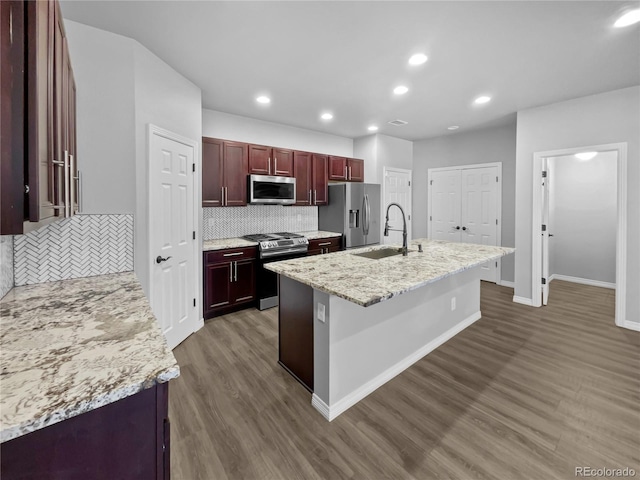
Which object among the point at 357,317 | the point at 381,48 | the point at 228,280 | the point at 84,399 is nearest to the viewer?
the point at 84,399

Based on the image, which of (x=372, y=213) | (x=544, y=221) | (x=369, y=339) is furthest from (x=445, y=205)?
(x=369, y=339)

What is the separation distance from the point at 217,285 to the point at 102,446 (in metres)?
2.84

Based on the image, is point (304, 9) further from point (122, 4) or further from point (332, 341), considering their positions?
point (332, 341)

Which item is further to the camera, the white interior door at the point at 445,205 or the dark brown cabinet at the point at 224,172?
the white interior door at the point at 445,205

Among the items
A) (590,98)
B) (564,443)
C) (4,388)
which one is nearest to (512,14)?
(590,98)

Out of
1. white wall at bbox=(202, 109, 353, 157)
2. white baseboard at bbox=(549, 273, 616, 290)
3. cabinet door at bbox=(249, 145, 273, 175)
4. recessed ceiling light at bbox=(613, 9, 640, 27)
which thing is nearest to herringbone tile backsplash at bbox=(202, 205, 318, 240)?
cabinet door at bbox=(249, 145, 273, 175)

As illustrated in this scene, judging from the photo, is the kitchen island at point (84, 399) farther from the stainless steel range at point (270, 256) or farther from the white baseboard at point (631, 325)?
the white baseboard at point (631, 325)

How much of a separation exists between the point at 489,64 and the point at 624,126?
1.92 meters

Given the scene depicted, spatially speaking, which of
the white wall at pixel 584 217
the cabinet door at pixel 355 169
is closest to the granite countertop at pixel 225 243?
the cabinet door at pixel 355 169

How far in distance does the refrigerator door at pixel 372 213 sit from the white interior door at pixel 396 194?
260 millimetres

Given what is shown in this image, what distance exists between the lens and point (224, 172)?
387 centimetres

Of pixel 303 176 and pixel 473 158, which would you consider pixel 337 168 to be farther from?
pixel 473 158

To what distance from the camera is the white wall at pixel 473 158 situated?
4852mm

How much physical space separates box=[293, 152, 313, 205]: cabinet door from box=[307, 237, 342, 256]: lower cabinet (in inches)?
26.9
